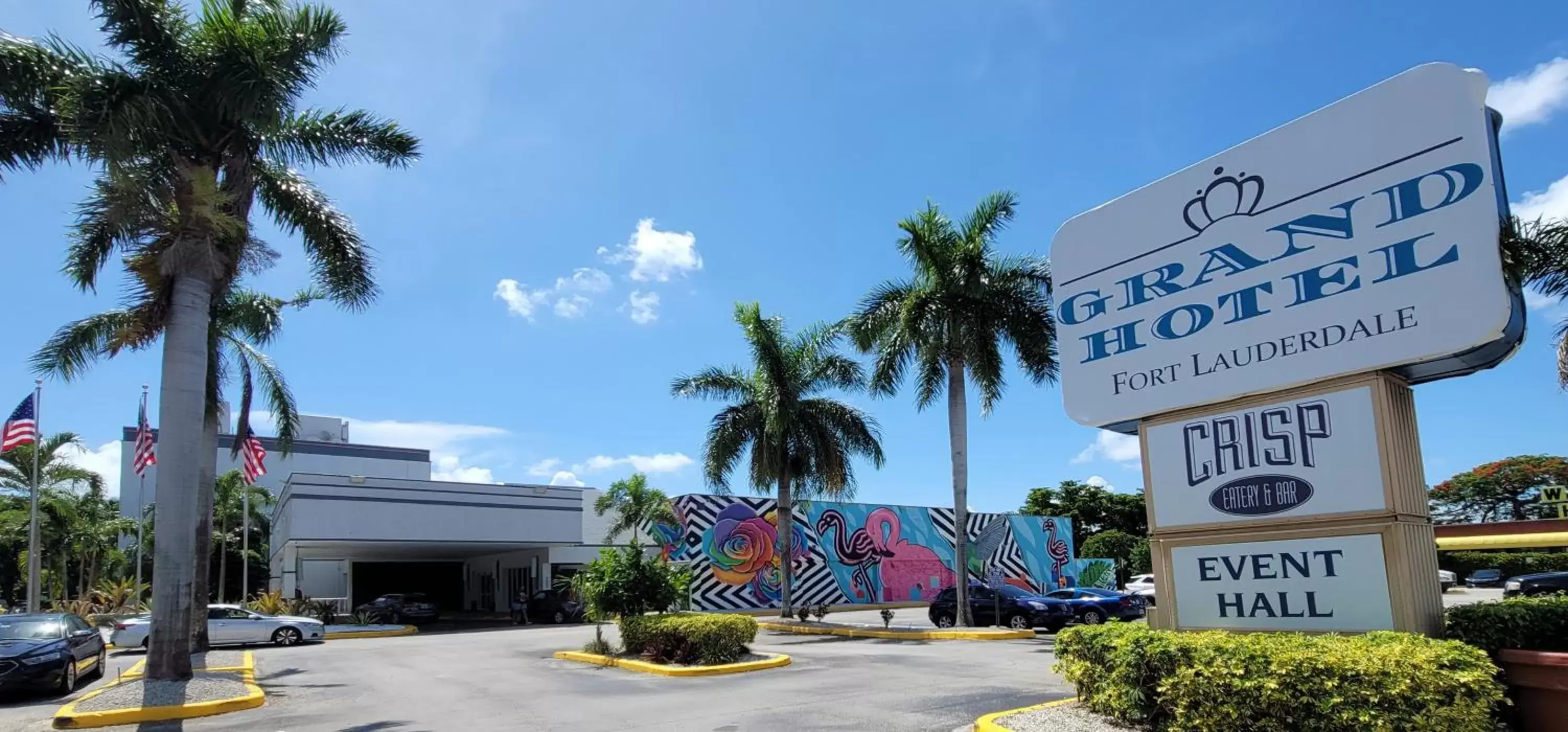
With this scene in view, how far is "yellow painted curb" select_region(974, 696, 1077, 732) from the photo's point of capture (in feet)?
29.6

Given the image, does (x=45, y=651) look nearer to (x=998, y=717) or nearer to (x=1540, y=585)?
(x=998, y=717)

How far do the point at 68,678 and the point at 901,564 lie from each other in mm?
33376

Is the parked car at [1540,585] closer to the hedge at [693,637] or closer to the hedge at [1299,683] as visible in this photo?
the hedge at [693,637]

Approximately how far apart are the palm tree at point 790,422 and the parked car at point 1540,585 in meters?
22.9

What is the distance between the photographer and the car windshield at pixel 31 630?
1515cm

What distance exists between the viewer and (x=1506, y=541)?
167 ft

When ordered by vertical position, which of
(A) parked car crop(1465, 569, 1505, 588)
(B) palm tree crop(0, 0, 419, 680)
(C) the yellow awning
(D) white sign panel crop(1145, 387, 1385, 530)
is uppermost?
(B) palm tree crop(0, 0, 419, 680)

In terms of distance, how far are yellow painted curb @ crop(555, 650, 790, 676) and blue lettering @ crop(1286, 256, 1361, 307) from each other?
10.5 meters

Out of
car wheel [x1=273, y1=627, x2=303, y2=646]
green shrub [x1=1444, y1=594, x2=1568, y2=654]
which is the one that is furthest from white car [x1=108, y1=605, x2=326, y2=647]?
green shrub [x1=1444, y1=594, x2=1568, y2=654]

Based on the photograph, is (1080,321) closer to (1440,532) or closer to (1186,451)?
(1186,451)

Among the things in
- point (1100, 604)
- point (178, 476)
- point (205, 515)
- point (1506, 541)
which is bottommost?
point (1506, 541)

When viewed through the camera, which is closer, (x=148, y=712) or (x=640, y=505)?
(x=148, y=712)

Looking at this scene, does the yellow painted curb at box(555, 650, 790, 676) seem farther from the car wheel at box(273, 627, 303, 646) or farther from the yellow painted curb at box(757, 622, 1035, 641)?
the car wheel at box(273, 627, 303, 646)

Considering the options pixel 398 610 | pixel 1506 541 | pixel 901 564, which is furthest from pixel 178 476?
pixel 1506 541
